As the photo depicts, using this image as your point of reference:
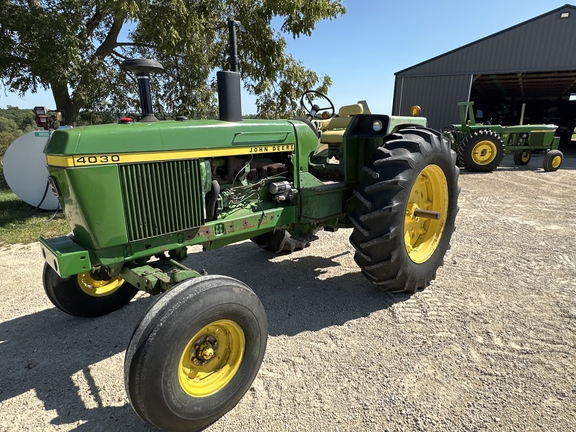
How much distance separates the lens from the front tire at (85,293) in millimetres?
2867

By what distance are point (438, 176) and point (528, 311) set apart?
1359mm

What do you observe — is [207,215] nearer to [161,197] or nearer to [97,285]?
[161,197]

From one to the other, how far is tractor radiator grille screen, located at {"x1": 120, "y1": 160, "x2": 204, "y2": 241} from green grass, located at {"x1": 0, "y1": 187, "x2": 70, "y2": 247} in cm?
381

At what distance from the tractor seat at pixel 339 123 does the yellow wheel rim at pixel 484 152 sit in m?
7.10

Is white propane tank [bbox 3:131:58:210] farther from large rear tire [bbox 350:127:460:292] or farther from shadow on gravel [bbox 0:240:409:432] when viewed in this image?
large rear tire [bbox 350:127:460:292]

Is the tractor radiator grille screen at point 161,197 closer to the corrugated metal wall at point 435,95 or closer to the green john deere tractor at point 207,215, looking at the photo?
the green john deere tractor at point 207,215

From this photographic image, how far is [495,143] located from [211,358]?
1076cm

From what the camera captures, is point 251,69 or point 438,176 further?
point 251,69

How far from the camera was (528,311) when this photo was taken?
3.11 meters

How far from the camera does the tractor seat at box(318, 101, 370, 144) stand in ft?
14.2

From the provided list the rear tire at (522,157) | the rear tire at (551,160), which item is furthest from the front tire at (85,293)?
the rear tire at (522,157)

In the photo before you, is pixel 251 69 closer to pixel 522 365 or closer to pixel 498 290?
pixel 498 290

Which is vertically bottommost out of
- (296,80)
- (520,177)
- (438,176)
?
(520,177)

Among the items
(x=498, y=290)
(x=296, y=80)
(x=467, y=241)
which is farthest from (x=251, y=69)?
(x=498, y=290)
